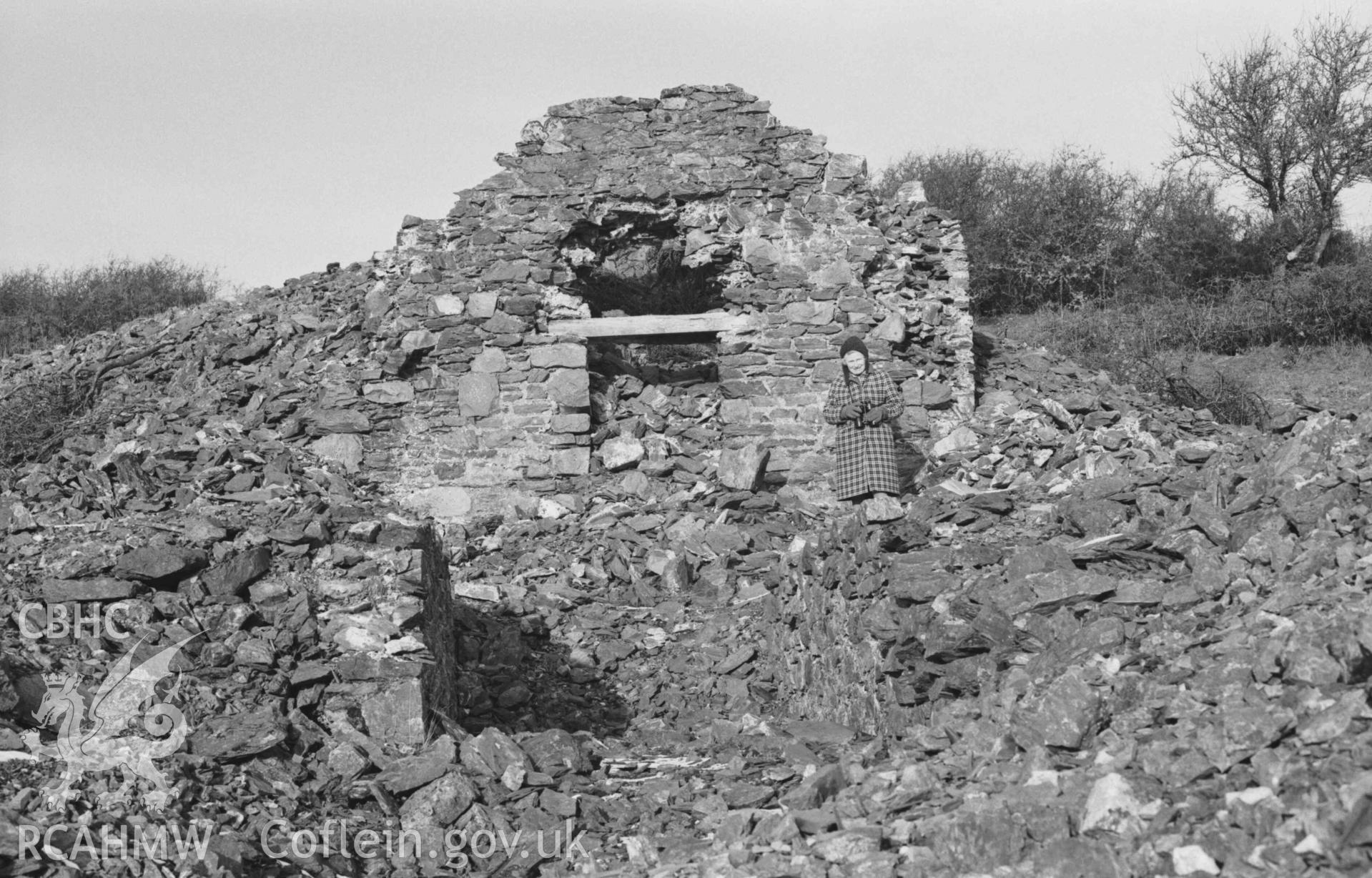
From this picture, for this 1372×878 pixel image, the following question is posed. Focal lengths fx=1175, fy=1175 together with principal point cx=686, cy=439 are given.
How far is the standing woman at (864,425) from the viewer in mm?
8016

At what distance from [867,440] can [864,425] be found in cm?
11

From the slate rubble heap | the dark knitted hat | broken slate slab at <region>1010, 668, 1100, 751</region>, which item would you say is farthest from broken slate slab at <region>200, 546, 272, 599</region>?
the dark knitted hat

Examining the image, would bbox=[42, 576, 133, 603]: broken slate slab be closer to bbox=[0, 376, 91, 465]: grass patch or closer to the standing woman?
the standing woman

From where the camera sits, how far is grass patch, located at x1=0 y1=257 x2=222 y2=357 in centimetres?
1565

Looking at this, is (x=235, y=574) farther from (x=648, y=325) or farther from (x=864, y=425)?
(x=648, y=325)

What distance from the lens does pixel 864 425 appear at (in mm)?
8070

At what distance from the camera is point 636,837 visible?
15.1ft

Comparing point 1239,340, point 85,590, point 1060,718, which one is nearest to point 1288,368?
point 1239,340

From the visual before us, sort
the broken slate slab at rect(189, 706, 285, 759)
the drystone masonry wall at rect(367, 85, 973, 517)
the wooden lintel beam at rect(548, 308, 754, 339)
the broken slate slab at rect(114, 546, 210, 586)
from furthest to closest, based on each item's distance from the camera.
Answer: the wooden lintel beam at rect(548, 308, 754, 339)
the drystone masonry wall at rect(367, 85, 973, 517)
the broken slate slab at rect(114, 546, 210, 586)
the broken slate slab at rect(189, 706, 285, 759)

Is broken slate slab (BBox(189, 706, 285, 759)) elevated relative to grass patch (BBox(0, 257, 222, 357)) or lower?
lower

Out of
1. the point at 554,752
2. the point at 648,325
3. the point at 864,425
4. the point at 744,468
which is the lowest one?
the point at 554,752

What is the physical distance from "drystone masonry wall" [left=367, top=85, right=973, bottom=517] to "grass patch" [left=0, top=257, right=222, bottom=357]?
22.4 ft

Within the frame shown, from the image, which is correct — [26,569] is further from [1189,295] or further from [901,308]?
[1189,295]

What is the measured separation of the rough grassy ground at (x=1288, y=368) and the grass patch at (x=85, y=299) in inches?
453
